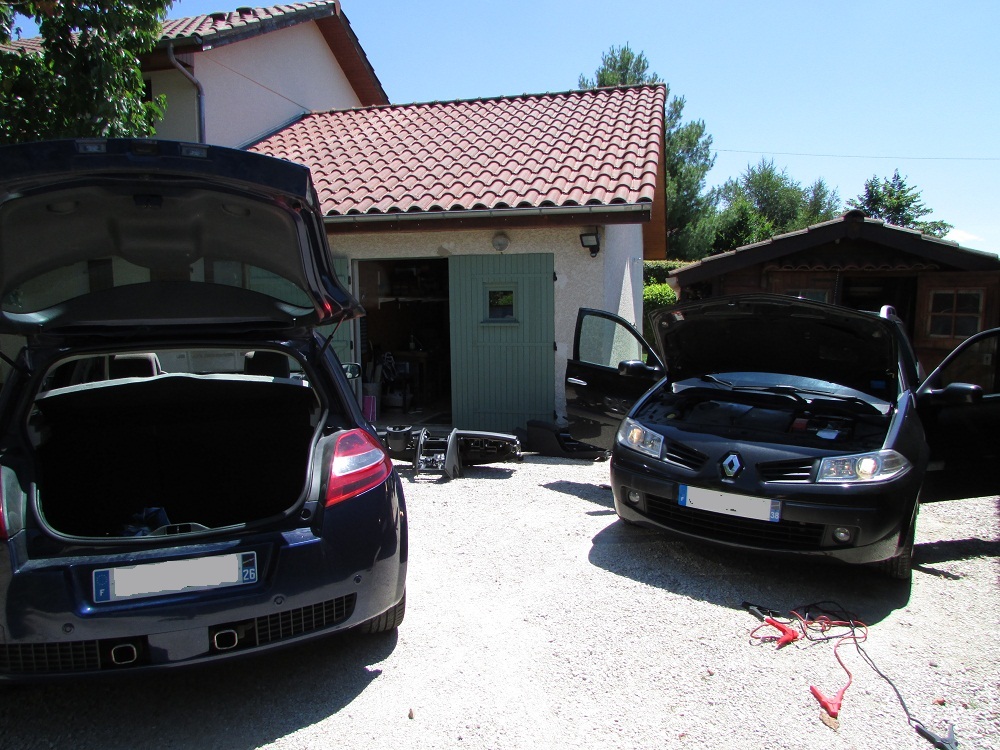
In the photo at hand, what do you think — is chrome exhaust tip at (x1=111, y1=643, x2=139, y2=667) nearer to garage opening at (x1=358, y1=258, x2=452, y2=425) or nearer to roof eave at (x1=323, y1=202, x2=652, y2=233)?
roof eave at (x1=323, y1=202, x2=652, y2=233)

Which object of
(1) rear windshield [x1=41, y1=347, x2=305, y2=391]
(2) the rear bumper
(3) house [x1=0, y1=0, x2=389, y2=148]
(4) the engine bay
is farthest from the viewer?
(3) house [x1=0, y1=0, x2=389, y2=148]

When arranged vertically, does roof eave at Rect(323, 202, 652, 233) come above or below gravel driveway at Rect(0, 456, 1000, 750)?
above

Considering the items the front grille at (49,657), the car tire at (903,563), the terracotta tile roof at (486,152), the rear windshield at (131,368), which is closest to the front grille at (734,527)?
the car tire at (903,563)

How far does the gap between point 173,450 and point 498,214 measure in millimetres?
4999

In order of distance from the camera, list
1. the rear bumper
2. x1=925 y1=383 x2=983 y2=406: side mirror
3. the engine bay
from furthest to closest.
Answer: x1=925 y1=383 x2=983 y2=406: side mirror, the engine bay, the rear bumper

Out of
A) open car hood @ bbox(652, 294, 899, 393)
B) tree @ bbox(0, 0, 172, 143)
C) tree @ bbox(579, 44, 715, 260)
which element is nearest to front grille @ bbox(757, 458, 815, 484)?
open car hood @ bbox(652, 294, 899, 393)

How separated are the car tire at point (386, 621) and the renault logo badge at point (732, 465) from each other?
1.92 m

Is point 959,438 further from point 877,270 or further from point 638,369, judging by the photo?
point 877,270

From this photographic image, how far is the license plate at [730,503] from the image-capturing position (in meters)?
3.56

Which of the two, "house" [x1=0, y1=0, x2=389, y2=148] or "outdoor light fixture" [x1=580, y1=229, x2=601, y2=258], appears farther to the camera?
"house" [x1=0, y1=0, x2=389, y2=148]

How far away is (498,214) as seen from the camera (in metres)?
7.62

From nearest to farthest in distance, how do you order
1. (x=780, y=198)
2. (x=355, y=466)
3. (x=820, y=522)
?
1. (x=355, y=466)
2. (x=820, y=522)
3. (x=780, y=198)

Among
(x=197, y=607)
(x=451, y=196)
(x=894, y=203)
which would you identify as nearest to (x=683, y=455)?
(x=197, y=607)

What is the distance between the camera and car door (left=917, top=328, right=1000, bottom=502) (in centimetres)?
413
